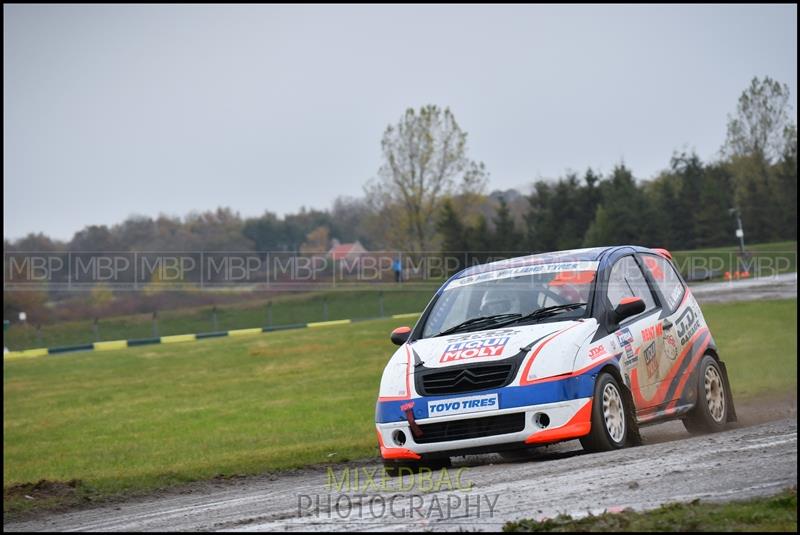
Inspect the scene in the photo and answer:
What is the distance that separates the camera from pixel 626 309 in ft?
28.6

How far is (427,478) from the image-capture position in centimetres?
759

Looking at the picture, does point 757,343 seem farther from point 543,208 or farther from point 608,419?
point 543,208

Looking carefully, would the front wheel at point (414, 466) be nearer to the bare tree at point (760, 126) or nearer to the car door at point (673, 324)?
the car door at point (673, 324)

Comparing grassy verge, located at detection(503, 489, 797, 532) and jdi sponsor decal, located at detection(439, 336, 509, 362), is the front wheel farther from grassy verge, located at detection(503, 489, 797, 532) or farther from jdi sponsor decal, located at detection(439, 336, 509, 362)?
grassy verge, located at detection(503, 489, 797, 532)

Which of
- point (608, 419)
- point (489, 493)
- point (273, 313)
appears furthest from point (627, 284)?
point (273, 313)

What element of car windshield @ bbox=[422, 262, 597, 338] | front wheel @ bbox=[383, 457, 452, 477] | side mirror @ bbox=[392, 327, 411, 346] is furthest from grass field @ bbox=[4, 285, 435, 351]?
front wheel @ bbox=[383, 457, 452, 477]

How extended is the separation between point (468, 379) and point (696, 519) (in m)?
3.42

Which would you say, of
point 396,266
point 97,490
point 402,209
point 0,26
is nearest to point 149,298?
point 396,266

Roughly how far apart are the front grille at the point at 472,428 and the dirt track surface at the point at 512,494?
0.27 m

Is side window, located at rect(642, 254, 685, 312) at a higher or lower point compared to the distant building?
lower

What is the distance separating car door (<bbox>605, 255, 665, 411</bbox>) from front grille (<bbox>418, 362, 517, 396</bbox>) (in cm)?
117

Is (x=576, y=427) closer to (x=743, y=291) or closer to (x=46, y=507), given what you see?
(x=46, y=507)

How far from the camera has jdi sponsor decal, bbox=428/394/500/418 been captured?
796 cm

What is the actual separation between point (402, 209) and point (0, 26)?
5162cm
